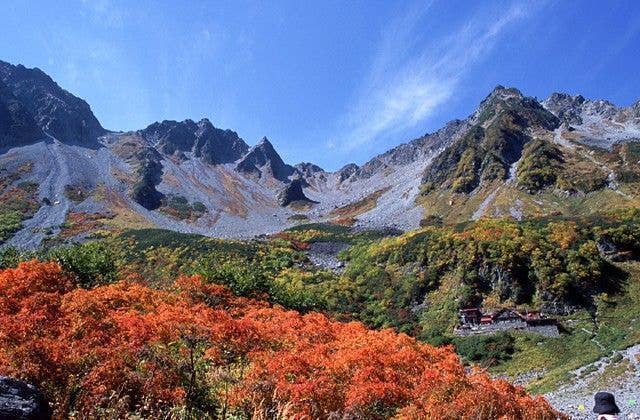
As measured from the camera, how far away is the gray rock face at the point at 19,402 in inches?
293

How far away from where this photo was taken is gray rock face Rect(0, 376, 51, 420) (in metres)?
7.43

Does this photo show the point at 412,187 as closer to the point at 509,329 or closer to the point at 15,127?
the point at 509,329

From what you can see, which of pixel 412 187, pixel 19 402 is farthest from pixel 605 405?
pixel 412 187

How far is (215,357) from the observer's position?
19.7m

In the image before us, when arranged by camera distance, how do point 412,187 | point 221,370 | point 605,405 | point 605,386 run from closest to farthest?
point 605,405
point 221,370
point 605,386
point 412,187

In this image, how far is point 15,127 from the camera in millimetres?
188625

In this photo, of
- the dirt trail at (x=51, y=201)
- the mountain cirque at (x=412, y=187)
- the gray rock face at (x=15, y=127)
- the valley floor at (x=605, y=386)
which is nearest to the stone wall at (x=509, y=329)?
the valley floor at (x=605, y=386)

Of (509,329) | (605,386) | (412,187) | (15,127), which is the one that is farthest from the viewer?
(412,187)

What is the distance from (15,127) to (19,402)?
21624 centimetres

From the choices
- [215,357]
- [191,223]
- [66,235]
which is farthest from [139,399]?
[191,223]

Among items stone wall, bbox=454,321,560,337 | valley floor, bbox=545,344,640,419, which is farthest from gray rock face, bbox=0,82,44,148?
valley floor, bbox=545,344,640,419

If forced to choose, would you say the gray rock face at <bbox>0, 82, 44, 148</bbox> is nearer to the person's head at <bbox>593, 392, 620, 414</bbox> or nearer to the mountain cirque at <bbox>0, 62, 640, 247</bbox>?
the mountain cirque at <bbox>0, 62, 640, 247</bbox>

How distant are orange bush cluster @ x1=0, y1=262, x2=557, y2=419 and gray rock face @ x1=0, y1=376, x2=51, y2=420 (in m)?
1.53

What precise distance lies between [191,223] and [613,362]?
458 ft
